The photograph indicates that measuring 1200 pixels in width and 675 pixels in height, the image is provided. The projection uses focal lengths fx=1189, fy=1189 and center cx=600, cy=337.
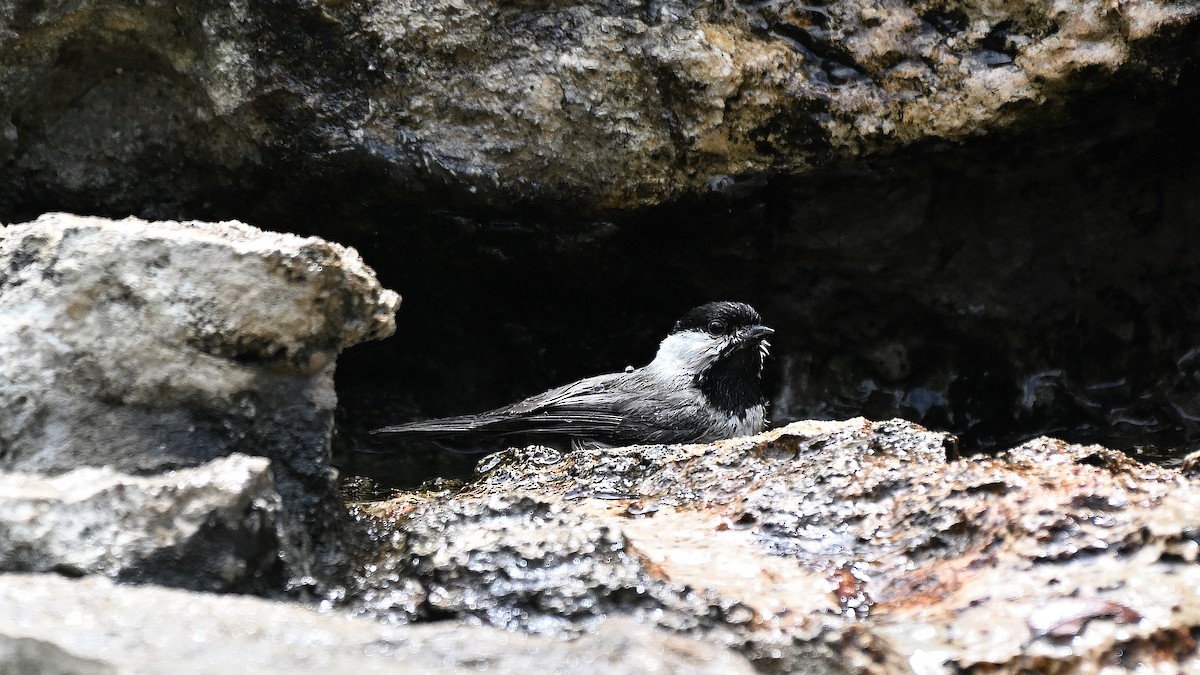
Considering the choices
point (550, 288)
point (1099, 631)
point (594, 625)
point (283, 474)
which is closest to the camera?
point (1099, 631)

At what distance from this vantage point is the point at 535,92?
4570mm

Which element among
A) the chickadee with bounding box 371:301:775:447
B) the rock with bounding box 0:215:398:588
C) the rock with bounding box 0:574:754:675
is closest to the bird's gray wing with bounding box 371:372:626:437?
the chickadee with bounding box 371:301:775:447

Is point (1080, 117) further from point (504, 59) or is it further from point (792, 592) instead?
point (792, 592)

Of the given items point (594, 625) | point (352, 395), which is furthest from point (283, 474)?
point (352, 395)

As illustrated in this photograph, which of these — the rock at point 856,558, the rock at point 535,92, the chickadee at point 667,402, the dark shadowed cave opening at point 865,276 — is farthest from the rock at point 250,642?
the chickadee at point 667,402

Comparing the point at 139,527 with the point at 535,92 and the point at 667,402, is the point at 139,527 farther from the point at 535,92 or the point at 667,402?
the point at 667,402

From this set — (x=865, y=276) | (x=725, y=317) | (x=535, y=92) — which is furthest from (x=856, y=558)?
(x=865, y=276)

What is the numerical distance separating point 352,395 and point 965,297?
9.32ft

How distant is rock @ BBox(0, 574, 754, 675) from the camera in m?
1.85

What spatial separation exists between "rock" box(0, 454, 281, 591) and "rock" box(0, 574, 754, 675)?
7 cm

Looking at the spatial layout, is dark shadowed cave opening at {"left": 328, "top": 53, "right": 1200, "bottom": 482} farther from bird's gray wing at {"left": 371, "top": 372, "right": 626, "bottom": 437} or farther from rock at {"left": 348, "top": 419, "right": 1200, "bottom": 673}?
rock at {"left": 348, "top": 419, "right": 1200, "bottom": 673}

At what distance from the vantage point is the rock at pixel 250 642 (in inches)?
72.9

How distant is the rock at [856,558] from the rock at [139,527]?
1.20ft

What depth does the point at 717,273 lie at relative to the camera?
17.8ft
